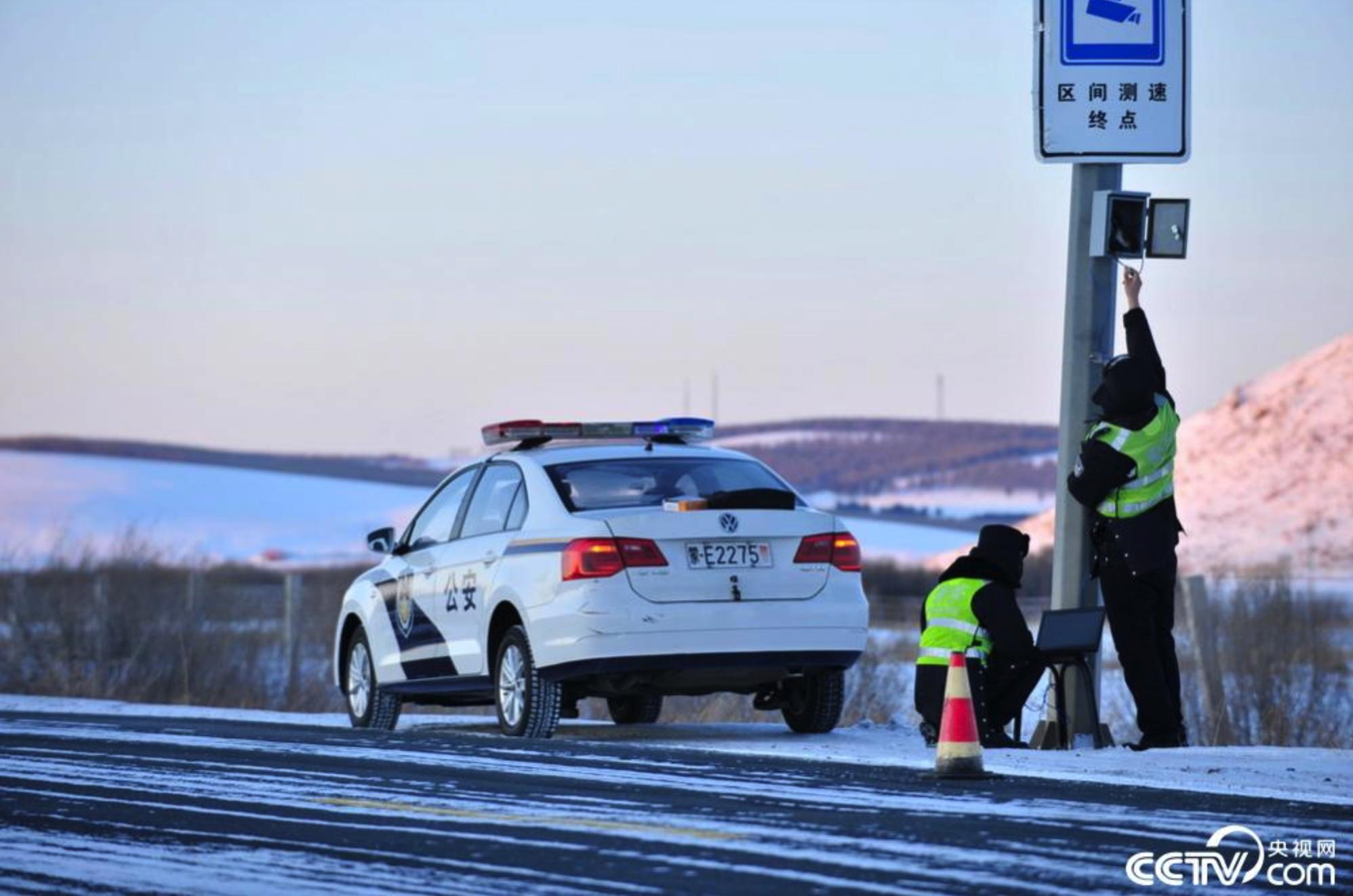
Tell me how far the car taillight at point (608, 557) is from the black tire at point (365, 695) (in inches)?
130

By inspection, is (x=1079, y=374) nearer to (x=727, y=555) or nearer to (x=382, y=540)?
(x=727, y=555)

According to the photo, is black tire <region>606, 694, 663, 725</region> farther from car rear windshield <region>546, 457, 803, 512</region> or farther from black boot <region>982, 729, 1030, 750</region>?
black boot <region>982, 729, 1030, 750</region>

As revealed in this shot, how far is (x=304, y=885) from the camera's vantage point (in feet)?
25.1

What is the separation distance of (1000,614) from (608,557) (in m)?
2.23

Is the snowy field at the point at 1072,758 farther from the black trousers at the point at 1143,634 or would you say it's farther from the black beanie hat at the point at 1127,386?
the black beanie hat at the point at 1127,386

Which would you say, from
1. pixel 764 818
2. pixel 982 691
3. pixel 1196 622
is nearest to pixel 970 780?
pixel 764 818

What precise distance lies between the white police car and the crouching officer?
2.79 feet

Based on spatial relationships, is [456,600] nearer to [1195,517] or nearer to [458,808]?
[458,808]

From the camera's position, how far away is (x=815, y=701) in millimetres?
14820

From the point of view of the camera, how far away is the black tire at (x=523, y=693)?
14.1 meters

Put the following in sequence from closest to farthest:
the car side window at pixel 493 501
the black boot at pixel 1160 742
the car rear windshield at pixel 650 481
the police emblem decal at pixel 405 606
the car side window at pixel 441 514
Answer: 1. the black boot at pixel 1160 742
2. the car rear windshield at pixel 650 481
3. the car side window at pixel 493 501
4. the car side window at pixel 441 514
5. the police emblem decal at pixel 405 606

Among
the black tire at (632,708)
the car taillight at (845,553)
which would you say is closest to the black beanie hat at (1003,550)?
the car taillight at (845,553)

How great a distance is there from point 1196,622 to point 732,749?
1247cm

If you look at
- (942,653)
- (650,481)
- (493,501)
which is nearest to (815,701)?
(942,653)
